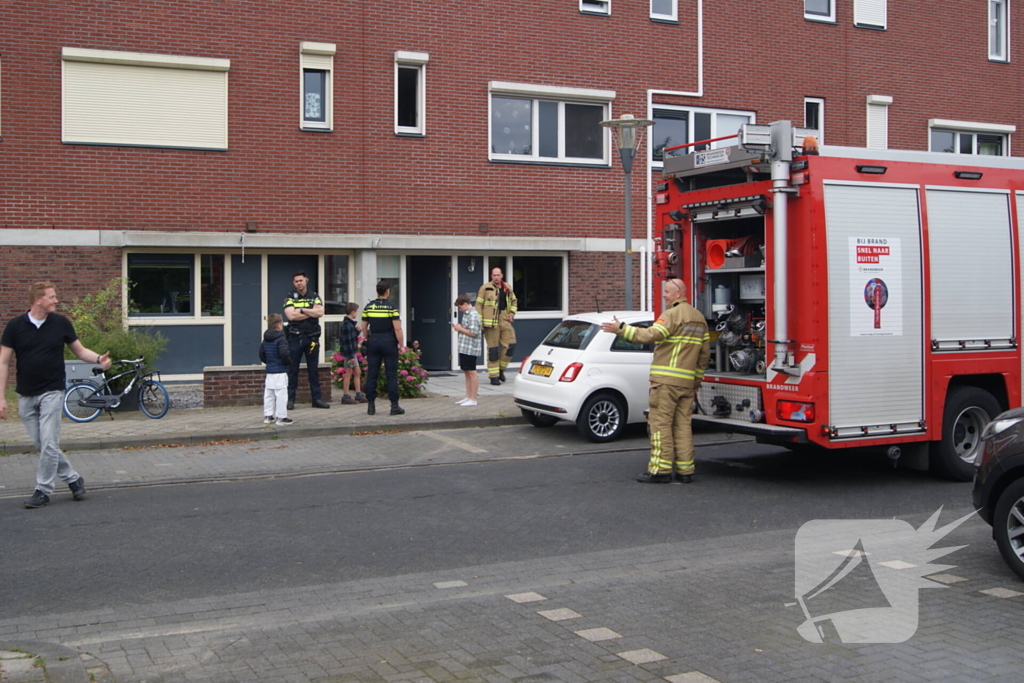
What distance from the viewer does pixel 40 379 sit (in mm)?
8820

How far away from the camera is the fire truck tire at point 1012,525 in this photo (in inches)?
256

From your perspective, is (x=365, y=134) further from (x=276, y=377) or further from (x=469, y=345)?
(x=276, y=377)

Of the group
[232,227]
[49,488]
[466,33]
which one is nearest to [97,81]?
[232,227]

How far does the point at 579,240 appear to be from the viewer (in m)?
20.6

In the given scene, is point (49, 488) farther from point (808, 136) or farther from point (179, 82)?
point (179, 82)

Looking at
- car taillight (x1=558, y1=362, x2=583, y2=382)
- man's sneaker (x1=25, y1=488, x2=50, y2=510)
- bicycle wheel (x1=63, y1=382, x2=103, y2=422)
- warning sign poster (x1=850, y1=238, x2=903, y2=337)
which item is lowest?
man's sneaker (x1=25, y1=488, x2=50, y2=510)

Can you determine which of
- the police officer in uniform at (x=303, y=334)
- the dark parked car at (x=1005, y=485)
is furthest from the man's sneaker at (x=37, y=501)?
the dark parked car at (x=1005, y=485)

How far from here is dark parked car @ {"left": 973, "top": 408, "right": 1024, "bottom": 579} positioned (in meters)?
6.53

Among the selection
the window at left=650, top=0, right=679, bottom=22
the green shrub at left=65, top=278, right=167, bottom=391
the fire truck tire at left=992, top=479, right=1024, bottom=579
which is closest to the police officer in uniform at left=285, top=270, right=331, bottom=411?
the green shrub at left=65, top=278, right=167, bottom=391

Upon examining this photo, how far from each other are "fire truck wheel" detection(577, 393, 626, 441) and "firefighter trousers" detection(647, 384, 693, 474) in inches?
101

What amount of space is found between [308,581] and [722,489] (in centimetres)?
440

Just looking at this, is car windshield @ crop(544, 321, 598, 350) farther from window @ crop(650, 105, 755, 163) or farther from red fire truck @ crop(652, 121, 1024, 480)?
window @ crop(650, 105, 755, 163)

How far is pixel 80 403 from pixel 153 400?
0.90 metres

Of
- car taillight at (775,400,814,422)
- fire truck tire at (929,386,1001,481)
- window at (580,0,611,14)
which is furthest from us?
window at (580,0,611,14)
